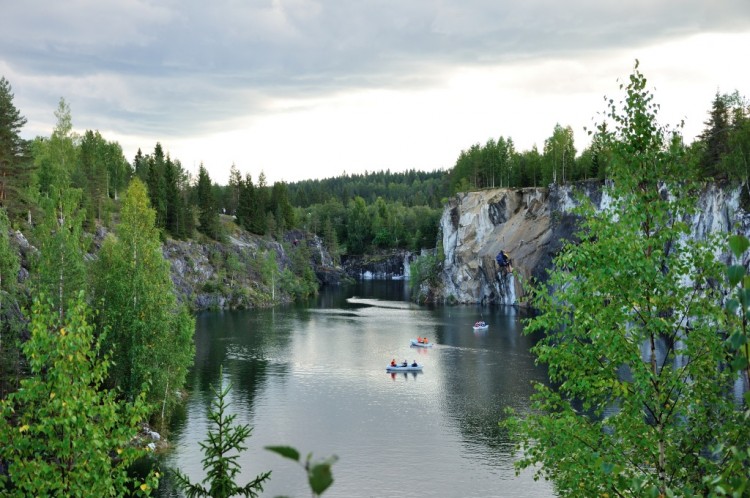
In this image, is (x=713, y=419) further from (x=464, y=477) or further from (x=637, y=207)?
(x=464, y=477)

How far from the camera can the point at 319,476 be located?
2.19 metres

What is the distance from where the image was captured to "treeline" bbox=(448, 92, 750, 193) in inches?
2392

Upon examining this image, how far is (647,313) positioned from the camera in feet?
39.2

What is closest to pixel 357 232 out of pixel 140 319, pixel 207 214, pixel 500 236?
pixel 207 214

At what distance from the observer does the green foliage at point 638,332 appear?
1145 cm

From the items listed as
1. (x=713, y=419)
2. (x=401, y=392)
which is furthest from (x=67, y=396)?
(x=401, y=392)

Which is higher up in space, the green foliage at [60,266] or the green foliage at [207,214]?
the green foliage at [207,214]

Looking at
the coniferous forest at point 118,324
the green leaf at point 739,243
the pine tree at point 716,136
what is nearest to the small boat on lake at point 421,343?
the coniferous forest at point 118,324

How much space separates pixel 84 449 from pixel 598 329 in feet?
33.7

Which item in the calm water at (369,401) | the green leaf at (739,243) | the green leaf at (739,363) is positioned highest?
the green leaf at (739,243)

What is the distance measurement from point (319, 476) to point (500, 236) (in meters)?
113

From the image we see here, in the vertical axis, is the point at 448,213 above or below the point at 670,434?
above

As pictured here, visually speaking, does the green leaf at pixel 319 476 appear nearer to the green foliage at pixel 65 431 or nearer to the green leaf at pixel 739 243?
the green leaf at pixel 739 243

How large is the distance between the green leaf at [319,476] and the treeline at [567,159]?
12.8 metres
